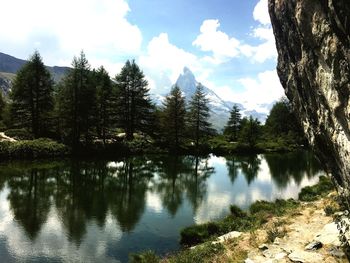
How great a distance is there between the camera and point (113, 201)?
3375 cm

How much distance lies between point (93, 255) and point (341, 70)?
1718cm

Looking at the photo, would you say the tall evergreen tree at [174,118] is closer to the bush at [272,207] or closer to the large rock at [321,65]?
the bush at [272,207]

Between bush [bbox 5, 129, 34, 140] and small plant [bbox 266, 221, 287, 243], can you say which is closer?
small plant [bbox 266, 221, 287, 243]

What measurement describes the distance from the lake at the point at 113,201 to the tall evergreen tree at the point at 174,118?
2212 cm

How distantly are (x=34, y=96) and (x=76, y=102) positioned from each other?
9.09m

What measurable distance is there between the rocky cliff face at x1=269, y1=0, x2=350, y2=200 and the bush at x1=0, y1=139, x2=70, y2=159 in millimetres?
52319

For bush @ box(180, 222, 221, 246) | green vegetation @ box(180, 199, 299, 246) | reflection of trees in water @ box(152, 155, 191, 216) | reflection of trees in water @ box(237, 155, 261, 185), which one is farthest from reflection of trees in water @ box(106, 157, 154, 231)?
reflection of trees in water @ box(237, 155, 261, 185)

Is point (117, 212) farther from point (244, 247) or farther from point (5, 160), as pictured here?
point (5, 160)

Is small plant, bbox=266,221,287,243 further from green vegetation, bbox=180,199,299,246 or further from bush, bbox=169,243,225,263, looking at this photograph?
green vegetation, bbox=180,199,299,246

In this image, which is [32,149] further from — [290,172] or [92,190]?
[290,172]

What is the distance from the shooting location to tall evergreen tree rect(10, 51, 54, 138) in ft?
239

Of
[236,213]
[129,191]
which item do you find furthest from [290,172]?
[236,213]

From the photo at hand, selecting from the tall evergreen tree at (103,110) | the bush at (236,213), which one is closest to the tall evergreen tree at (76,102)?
the tall evergreen tree at (103,110)

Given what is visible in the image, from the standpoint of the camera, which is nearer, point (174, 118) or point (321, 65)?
point (321, 65)
